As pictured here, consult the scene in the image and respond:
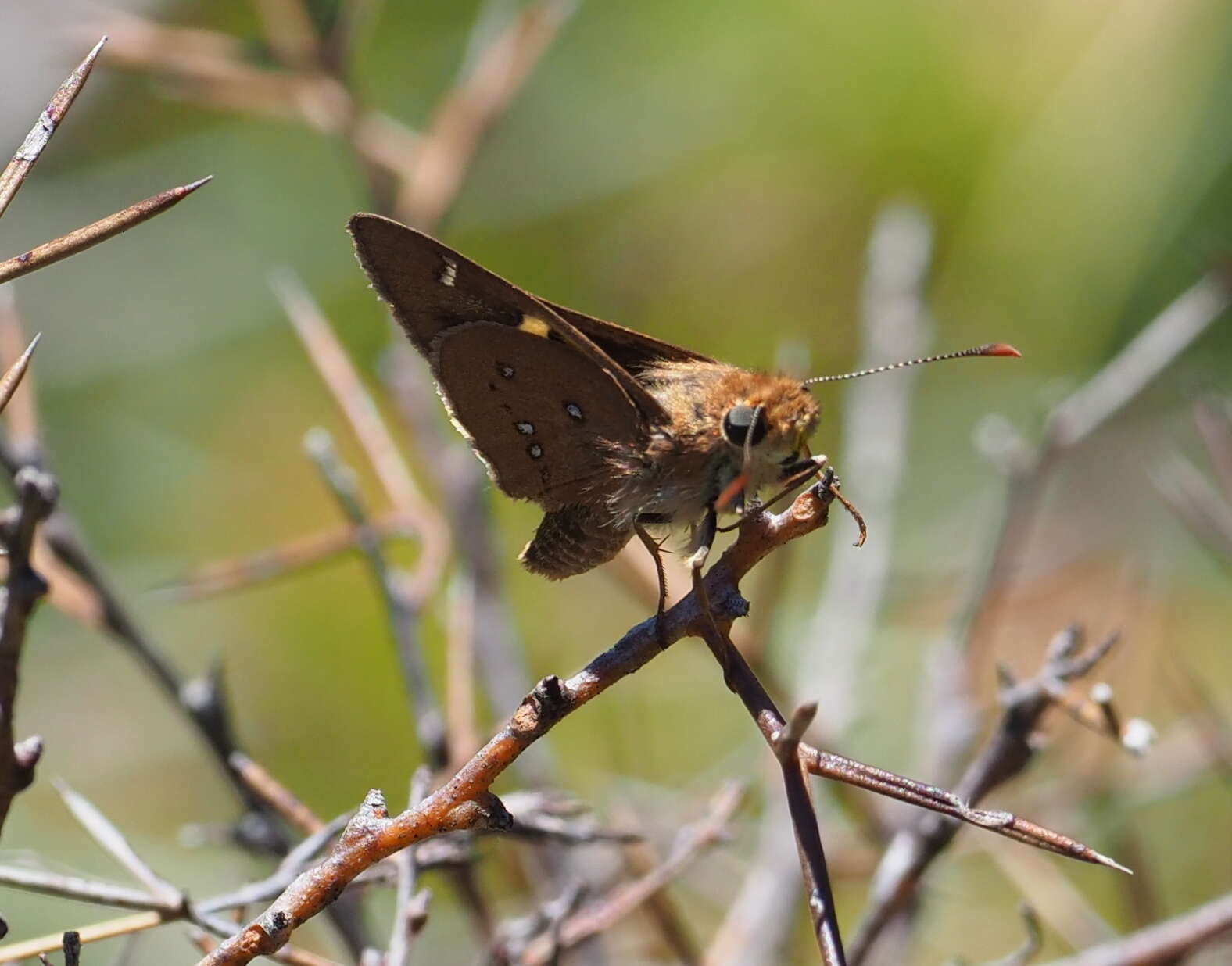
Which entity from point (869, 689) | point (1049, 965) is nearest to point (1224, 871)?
point (869, 689)

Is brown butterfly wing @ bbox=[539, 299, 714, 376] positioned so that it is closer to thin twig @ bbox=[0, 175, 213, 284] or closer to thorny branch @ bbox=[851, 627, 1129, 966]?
thorny branch @ bbox=[851, 627, 1129, 966]

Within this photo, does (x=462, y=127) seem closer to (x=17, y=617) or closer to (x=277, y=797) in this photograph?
(x=277, y=797)

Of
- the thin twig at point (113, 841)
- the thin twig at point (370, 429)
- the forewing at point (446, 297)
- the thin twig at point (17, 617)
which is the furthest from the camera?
the thin twig at point (370, 429)

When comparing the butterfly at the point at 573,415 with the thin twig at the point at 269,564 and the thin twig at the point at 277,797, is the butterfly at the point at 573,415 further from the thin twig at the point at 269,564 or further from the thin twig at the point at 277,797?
the thin twig at the point at 277,797

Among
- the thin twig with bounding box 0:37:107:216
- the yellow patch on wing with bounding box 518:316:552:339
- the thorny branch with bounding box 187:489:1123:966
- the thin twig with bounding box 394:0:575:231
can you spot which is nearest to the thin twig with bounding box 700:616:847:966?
the thorny branch with bounding box 187:489:1123:966

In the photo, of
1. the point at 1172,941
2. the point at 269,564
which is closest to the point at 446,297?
the point at 269,564

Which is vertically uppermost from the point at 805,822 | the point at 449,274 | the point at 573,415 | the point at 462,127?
the point at 462,127

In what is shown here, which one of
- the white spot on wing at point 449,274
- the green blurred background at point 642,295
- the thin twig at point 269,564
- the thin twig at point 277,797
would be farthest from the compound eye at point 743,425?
the green blurred background at point 642,295
